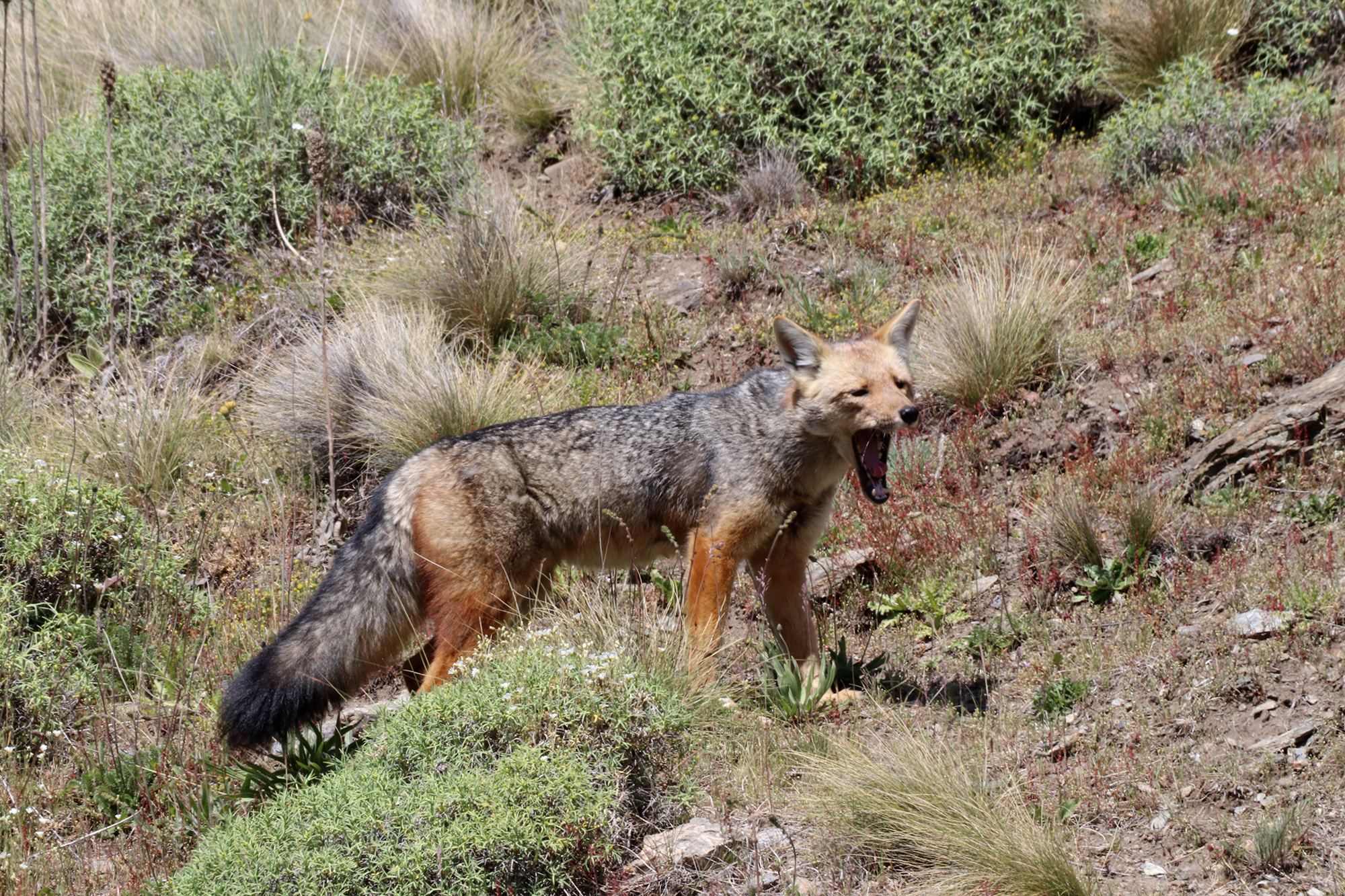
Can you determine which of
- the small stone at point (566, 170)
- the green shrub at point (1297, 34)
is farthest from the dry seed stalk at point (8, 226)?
the green shrub at point (1297, 34)

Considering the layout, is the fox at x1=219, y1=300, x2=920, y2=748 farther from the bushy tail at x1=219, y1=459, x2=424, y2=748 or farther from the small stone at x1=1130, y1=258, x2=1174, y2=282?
the small stone at x1=1130, y1=258, x2=1174, y2=282

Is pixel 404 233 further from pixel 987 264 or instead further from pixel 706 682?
pixel 706 682

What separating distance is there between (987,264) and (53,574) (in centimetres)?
673

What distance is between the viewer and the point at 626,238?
36.0 feet

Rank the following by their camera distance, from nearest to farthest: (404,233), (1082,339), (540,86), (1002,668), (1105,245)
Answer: (1002,668) < (1082,339) < (1105,245) < (404,233) < (540,86)

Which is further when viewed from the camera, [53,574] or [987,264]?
[987,264]

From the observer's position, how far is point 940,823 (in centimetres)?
402

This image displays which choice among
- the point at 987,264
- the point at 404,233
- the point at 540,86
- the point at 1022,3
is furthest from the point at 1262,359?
the point at 540,86

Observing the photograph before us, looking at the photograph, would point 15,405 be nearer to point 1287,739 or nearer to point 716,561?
point 716,561

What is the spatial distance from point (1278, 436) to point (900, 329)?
2.19 metres

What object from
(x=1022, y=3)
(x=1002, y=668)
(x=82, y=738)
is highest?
(x=1022, y=3)

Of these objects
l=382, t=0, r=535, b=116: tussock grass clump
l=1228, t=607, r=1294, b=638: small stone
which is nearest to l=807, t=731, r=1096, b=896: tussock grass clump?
l=1228, t=607, r=1294, b=638: small stone

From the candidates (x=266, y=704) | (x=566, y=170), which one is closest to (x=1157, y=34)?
(x=566, y=170)

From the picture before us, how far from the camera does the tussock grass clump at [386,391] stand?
8070 millimetres
